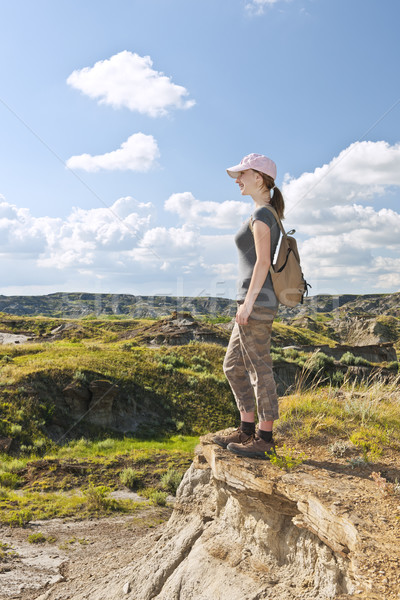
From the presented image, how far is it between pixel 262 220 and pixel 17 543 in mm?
9306

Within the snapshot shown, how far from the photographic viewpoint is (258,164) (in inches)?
192

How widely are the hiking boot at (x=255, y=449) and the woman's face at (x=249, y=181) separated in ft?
9.12

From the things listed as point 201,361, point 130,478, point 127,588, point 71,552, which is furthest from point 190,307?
point 127,588

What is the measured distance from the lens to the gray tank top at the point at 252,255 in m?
4.70

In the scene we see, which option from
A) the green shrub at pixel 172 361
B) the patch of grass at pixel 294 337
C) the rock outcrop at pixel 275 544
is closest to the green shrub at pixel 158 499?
the rock outcrop at pixel 275 544

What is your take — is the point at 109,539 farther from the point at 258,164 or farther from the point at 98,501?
the point at 258,164

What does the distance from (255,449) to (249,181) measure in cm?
297

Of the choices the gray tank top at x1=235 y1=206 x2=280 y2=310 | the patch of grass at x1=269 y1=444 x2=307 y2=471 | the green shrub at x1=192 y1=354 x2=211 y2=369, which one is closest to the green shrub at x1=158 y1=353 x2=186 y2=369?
the green shrub at x1=192 y1=354 x2=211 y2=369

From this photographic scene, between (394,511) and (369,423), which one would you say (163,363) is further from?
(394,511)

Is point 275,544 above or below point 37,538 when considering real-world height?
above

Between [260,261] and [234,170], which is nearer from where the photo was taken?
[260,261]

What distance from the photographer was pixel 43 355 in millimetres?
25531

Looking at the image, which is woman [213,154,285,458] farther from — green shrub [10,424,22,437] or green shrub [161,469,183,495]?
green shrub [10,424,22,437]

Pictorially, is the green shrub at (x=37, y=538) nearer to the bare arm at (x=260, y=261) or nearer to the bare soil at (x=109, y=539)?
Answer: the bare soil at (x=109, y=539)
